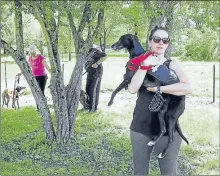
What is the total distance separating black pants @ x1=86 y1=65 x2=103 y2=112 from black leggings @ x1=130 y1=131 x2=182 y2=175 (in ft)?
8.63

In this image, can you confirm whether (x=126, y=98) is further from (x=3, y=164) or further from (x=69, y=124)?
(x=3, y=164)

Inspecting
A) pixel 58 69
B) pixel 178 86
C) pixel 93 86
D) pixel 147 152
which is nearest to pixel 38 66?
pixel 93 86

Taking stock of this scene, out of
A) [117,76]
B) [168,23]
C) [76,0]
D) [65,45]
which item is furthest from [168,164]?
[117,76]

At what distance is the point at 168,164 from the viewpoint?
6.70 feet

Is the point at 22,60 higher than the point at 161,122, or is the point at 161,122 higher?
the point at 22,60

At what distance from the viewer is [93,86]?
476 centimetres

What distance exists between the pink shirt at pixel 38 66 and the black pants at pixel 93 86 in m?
0.55

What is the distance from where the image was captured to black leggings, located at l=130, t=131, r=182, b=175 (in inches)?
77.0

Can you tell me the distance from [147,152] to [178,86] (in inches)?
14.5

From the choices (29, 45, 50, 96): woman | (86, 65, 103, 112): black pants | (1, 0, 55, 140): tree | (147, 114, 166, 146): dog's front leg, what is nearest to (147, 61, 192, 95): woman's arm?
(147, 114, 166, 146): dog's front leg

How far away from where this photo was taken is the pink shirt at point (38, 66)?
14.1ft

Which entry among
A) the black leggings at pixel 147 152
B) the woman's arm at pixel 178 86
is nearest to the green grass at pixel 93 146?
the black leggings at pixel 147 152

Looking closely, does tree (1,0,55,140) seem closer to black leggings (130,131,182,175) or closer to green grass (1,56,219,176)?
green grass (1,56,219,176)

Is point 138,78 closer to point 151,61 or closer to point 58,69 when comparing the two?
point 151,61
